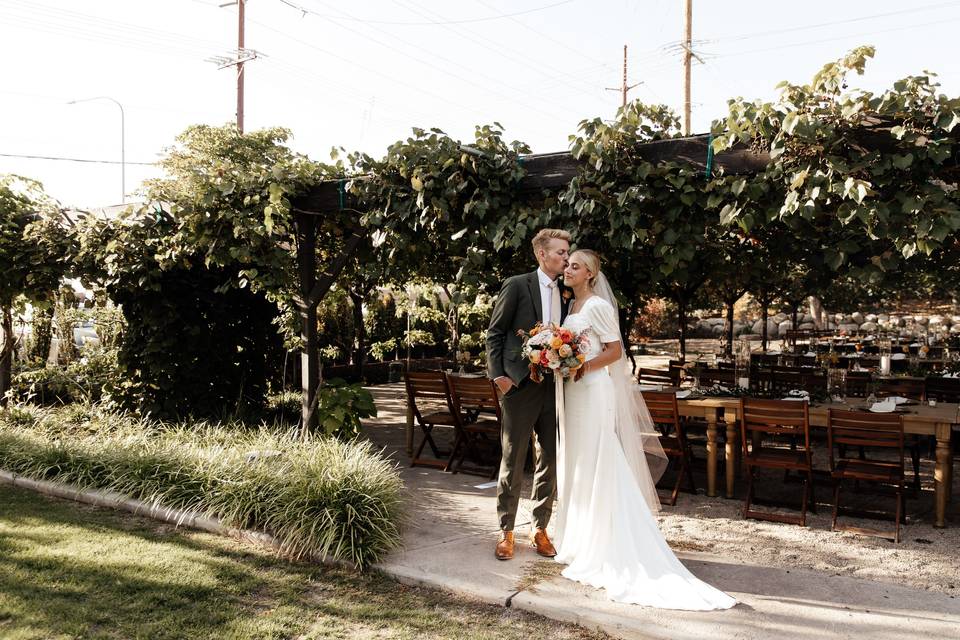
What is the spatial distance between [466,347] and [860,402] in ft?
30.8

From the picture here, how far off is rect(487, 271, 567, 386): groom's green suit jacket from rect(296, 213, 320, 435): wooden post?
341cm

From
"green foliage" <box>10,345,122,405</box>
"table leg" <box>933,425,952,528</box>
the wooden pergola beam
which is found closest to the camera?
the wooden pergola beam

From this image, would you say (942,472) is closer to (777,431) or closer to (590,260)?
(777,431)

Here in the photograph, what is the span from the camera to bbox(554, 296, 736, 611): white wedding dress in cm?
409

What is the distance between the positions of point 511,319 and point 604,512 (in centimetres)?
133

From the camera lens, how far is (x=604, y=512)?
14.6 ft

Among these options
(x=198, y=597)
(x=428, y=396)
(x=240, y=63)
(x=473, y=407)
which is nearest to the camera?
(x=198, y=597)

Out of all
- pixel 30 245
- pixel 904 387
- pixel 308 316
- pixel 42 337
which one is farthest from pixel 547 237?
pixel 42 337

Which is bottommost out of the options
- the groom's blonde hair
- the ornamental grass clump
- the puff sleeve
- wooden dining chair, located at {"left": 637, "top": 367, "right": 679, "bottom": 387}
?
the ornamental grass clump

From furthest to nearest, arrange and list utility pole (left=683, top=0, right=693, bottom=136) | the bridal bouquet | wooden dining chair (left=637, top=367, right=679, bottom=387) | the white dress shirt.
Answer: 1. utility pole (left=683, top=0, right=693, bottom=136)
2. wooden dining chair (left=637, top=367, right=679, bottom=387)
3. the white dress shirt
4. the bridal bouquet

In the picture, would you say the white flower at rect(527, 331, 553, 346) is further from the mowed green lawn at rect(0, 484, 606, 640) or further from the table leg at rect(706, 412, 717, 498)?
the table leg at rect(706, 412, 717, 498)

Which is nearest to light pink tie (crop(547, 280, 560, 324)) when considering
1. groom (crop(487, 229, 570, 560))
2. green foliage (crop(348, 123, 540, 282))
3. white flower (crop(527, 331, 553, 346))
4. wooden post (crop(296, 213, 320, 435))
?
groom (crop(487, 229, 570, 560))

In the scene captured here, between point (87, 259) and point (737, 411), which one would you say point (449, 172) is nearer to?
point (737, 411)

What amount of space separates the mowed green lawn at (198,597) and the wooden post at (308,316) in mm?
2642
